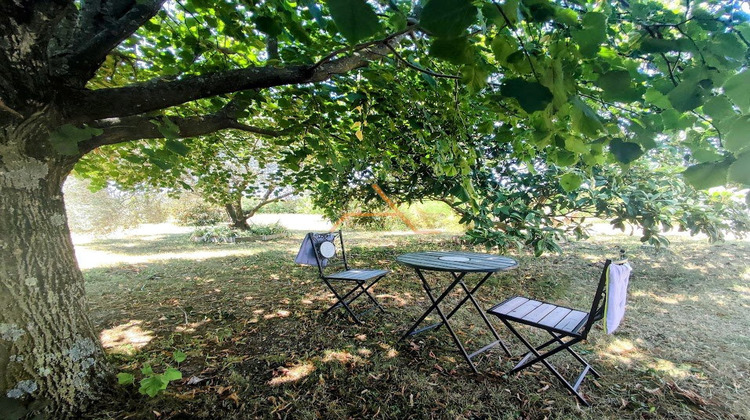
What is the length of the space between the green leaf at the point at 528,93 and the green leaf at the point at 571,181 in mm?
742

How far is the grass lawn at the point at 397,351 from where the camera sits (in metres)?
1.99

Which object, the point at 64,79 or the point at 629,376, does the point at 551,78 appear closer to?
the point at 64,79

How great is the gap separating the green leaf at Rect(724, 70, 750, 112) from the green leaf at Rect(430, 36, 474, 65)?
0.59 meters

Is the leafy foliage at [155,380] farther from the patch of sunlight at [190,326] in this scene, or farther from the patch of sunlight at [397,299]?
the patch of sunlight at [397,299]

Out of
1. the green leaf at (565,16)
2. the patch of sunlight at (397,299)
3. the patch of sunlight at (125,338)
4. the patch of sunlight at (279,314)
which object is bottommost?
the patch of sunlight at (397,299)

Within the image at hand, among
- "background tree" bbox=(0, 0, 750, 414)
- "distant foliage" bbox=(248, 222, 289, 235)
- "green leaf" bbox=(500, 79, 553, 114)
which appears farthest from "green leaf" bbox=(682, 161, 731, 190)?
"distant foliage" bbox=(248, 222, 289, 235)

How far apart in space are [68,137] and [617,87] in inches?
77.2

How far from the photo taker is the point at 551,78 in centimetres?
61

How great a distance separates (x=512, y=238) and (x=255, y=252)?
633 cm

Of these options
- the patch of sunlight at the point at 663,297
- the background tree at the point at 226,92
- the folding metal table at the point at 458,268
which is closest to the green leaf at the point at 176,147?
the background tree at the point at 226,92

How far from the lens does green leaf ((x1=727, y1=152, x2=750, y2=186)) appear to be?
2.15 ft

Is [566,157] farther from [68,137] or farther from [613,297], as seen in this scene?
[68,137]

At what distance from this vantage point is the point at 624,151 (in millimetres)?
854

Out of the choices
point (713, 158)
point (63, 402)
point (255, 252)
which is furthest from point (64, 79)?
point (255, 252)
